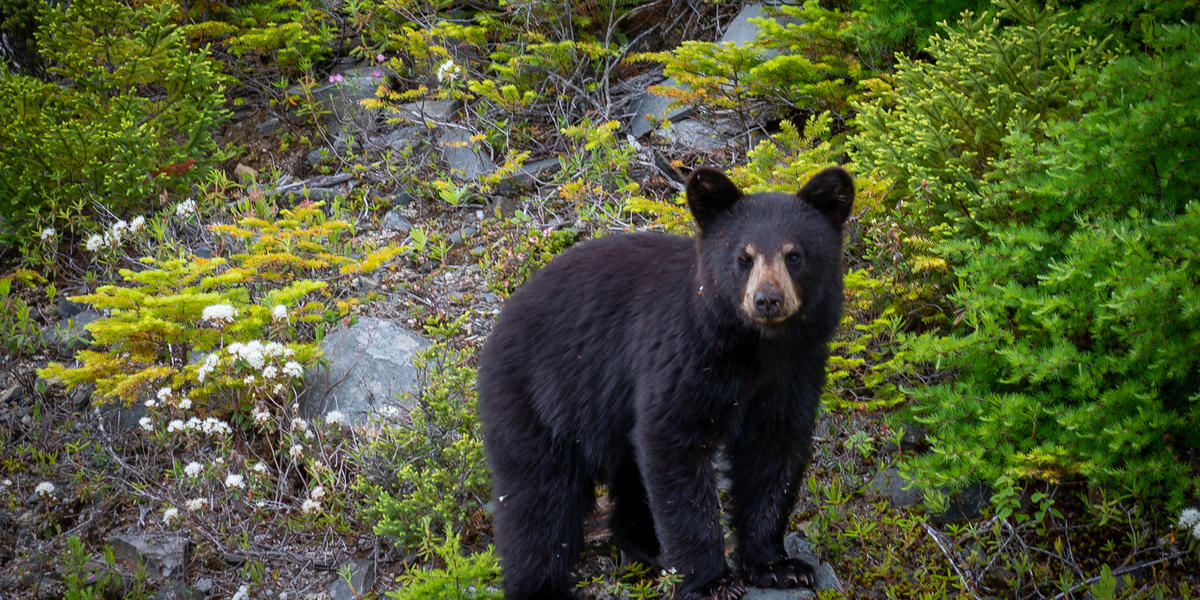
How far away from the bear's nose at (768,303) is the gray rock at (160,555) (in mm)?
3707

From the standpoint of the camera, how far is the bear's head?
11.9 feet

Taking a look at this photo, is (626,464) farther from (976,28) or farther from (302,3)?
(302,3)

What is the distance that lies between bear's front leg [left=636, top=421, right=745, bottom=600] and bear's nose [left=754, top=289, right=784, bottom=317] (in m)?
0.63

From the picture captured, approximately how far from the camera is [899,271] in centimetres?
508

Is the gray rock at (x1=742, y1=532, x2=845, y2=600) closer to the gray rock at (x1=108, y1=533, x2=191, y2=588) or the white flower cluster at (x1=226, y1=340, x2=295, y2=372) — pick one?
the white flower cluster at (x1=226, y1=340, x2=295, y2=372)

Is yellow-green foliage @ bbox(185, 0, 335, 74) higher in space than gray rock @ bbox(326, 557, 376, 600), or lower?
higher

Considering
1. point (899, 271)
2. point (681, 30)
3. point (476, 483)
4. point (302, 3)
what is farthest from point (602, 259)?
point (302, 3)

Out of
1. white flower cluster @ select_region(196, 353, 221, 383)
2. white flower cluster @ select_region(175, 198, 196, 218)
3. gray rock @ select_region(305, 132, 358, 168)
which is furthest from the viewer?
gray rock @ select_region(305, 132, 358, 168)

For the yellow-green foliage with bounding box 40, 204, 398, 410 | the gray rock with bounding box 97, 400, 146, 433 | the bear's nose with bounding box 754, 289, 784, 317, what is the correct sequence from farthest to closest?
the gray rock with bounding box 97, 400, 146, 433
the yellow-green foliage with bounding box 40, 204, 398, 410
the bear's nose with bounding box 754, 289, 784, 317

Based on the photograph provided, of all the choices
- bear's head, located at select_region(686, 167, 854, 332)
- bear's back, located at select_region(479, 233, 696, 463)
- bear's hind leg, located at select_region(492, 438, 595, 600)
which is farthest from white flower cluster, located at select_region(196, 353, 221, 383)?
bear's head, located at select_region(686, 167, 854, 332)

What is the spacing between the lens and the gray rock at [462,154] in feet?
27.9

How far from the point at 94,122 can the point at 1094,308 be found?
773 centimetres

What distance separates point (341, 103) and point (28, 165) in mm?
2989

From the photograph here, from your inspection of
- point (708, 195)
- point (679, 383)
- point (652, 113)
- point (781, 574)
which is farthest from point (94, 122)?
point (781, 574)
